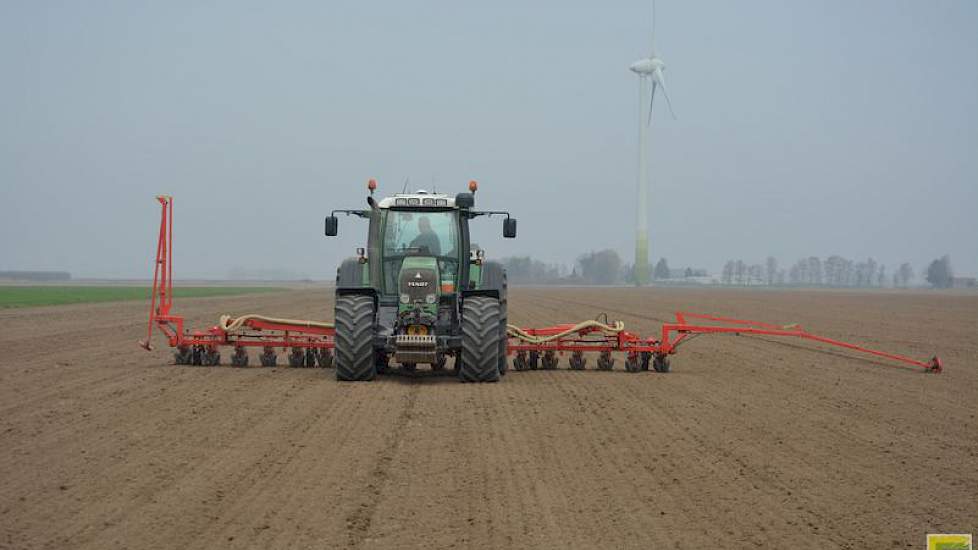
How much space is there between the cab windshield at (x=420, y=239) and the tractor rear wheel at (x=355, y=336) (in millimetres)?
1140

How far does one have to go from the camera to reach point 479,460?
27.9 ft

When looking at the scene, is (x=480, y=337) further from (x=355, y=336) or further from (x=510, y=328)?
(x=510, y=328)

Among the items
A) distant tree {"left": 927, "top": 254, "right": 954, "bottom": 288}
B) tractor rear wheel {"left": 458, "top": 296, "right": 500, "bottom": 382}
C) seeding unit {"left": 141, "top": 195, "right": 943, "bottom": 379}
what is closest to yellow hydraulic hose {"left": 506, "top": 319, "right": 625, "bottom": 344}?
seeding unit {"left": 141, "top": 195, "right": 943, "bottom": 379}

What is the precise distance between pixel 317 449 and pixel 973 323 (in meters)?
30.7

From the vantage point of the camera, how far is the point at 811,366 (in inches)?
691

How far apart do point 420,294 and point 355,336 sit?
1082 millimetres

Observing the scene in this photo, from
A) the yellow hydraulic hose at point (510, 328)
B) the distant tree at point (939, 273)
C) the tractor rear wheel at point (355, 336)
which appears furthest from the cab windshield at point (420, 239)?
the distant tree at point (939, 273)

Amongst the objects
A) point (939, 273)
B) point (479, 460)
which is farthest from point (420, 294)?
point (939, 273)

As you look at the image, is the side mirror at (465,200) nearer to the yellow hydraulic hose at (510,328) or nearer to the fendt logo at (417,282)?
the fendt logo at (417,282)

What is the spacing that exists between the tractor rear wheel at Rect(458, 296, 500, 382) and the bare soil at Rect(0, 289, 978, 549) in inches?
14.5

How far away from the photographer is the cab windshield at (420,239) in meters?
14.4

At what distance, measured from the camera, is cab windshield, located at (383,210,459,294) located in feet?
47.1

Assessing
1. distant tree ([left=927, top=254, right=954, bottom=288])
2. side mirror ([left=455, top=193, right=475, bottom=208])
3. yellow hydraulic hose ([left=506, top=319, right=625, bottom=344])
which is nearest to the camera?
side mirror ([left=455, top=193, right=475, bottom=208])

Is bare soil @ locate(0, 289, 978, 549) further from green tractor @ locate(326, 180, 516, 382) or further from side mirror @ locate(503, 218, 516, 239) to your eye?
side mirror @ locate(503, 218, 516, 239)
